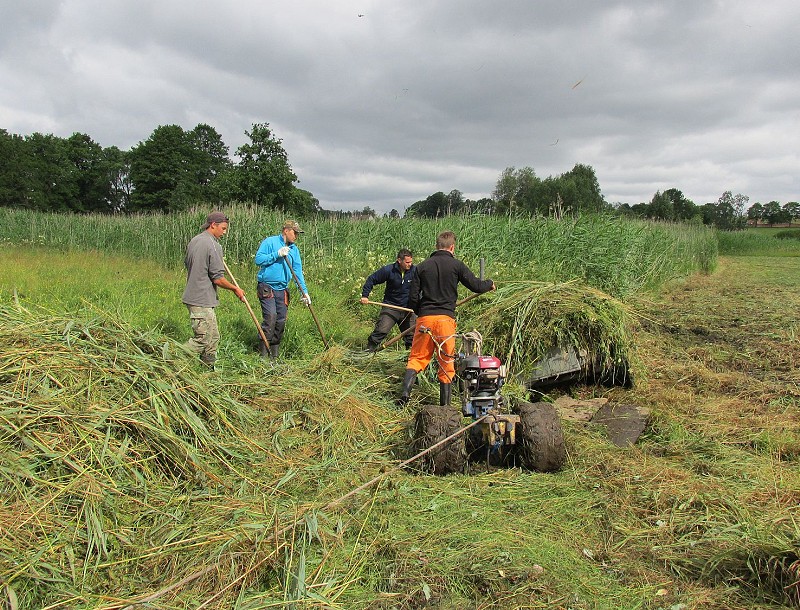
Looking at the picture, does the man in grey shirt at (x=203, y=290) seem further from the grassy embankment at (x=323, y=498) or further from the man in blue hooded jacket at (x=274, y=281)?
the man in blue hooded jacket at (x=274, y=281)

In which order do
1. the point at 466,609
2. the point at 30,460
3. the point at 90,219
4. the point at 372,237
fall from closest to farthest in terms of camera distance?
the point at 466,609, the point at 30,460, the point at 372,237, the point at 90,219

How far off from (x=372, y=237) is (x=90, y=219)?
42.2ft

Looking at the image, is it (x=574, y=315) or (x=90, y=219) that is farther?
(x=90, y=219)

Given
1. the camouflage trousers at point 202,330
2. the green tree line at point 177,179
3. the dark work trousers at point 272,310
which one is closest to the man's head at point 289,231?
the dark work trousers at point 272,310

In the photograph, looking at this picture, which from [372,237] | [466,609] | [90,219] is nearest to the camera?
[466,609]

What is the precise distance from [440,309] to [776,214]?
7954cm

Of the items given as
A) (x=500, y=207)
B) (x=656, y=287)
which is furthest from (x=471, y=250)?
(x=656, y=287)

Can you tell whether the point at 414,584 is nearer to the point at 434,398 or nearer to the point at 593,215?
the point at 434,398

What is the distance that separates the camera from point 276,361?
20.9ft

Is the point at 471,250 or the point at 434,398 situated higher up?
the point at 471,250

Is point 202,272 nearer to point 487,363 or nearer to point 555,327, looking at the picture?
point 487,363

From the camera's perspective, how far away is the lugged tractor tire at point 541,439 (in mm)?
3873

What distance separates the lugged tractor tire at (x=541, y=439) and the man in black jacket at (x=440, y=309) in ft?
3.85

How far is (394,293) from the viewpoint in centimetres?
709
